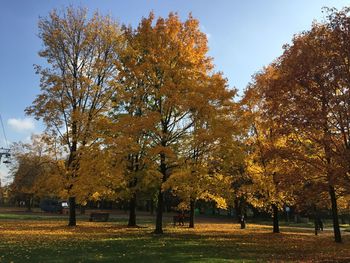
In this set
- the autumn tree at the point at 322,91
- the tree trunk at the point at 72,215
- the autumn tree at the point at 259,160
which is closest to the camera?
the autumn tree at the point at 322,91

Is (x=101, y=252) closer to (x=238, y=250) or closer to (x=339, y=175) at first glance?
(x=238, y=250)

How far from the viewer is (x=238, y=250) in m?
17.0

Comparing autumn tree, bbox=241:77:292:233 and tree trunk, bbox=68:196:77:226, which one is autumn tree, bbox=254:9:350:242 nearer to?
autumn tree, bbox=241:77:292:233

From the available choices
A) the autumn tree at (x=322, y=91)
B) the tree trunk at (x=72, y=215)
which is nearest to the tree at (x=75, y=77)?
the tree trunk at (x=72, y=215)

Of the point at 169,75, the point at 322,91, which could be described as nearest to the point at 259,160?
the point at 169,75

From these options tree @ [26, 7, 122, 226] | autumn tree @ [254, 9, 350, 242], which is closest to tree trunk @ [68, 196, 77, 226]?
tree @ [26, 7, 122, 226]

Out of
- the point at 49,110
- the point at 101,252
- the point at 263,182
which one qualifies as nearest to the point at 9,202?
the point at 49,110

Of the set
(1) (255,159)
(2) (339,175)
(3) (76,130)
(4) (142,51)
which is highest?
(4) (142,51)

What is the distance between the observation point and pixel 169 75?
22609mm

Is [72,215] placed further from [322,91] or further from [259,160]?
[322,91]

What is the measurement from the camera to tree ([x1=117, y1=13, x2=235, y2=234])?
71.1 ft

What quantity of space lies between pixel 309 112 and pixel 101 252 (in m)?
9.46

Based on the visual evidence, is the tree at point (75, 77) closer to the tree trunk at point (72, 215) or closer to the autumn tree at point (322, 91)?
the tree trunk at point (72, 215)

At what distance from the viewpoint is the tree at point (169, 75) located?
21656 mm
